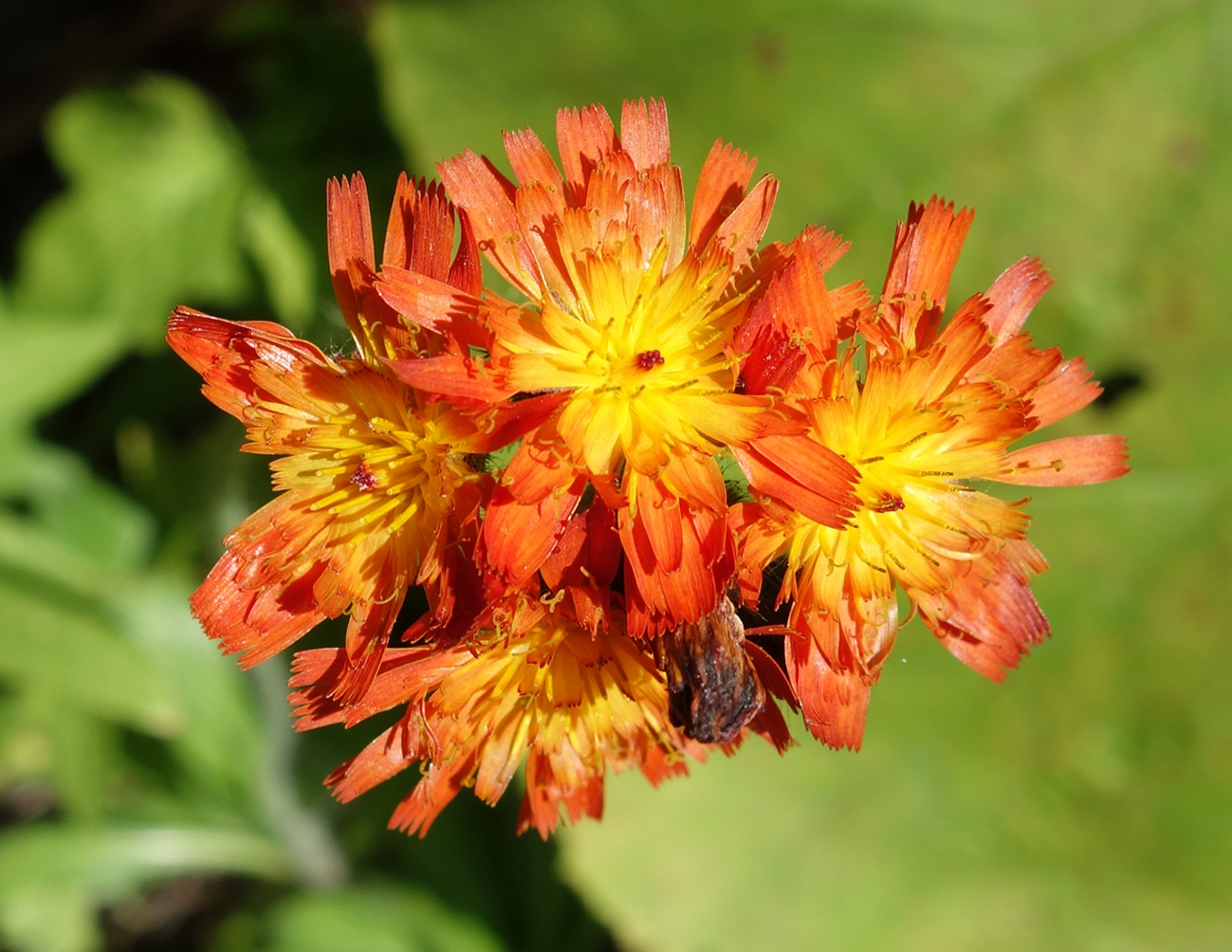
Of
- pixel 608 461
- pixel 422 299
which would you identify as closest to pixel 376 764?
pixel 608 461

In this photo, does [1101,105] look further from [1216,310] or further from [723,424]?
[723,424]

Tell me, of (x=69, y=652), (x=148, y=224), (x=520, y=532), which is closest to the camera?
(x=520, y=532)

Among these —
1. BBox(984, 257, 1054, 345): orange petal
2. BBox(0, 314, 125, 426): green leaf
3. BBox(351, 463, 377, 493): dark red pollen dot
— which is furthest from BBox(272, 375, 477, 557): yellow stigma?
BBox(0, 314, 125, 426): green leaf

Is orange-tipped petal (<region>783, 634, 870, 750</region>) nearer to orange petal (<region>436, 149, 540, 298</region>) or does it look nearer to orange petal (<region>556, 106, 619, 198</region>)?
orange petal (<region>436, 149, 540, 298</region>)

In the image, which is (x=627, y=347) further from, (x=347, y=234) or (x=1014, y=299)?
(x=1014, y=299)

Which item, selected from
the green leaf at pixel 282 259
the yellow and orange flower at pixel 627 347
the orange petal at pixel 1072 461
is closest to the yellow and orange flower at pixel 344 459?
the yellow and orange flower at pixel 627 347

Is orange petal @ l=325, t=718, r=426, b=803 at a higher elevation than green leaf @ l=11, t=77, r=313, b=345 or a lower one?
lower
